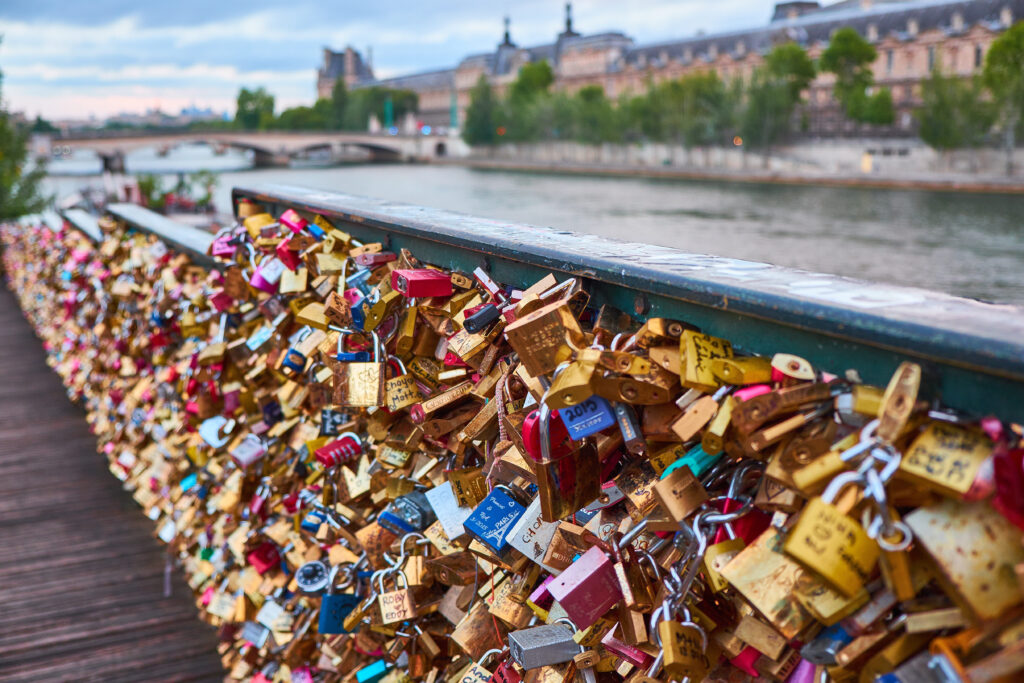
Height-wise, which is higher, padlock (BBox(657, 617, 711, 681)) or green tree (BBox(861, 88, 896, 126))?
green tree (BBox(861, 88, 896, 126))

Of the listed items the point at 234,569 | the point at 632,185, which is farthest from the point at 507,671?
the point at 632,185

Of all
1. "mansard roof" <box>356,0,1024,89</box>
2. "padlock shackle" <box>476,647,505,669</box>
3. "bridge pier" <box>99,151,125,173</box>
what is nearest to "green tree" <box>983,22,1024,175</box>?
"mansard roof" <box>356,0,1024,89</box>

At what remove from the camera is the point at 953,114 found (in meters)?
38.3

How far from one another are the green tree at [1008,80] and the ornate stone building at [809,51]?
3199mm

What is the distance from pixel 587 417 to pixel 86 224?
5518 mm

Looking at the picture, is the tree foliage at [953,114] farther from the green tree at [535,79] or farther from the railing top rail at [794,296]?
the railing top rail at [794,296]

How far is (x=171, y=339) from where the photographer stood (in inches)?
130

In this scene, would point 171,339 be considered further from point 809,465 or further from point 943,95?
point 943,95

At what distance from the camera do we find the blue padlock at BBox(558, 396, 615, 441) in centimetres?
105

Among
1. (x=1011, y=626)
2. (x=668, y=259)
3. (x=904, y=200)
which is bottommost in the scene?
(x=904, y=200)

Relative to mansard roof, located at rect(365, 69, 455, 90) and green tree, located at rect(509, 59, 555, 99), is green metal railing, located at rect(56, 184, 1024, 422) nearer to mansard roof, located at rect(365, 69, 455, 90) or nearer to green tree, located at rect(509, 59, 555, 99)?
green tree, located at rect(509, 59, 555, 99)

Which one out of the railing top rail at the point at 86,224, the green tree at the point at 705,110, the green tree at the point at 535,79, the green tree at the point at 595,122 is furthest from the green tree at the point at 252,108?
the railing top rail at the point at 86,224

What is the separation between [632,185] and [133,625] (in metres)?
39.9

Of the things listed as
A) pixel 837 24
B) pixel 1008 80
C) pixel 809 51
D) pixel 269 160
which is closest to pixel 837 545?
pixel 1008 80
